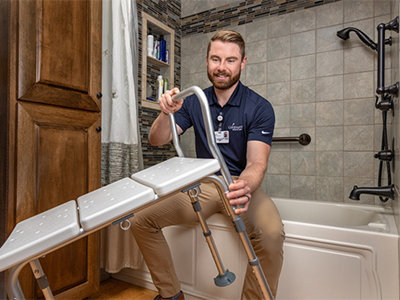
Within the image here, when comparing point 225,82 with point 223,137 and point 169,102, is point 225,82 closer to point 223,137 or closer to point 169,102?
point 223,137

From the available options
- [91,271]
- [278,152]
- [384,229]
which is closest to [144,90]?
[278,152]

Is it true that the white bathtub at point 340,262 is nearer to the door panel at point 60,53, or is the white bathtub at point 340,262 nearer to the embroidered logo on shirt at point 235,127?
the embroidered logo on shirt at point 235,127

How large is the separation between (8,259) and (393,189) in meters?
1.62

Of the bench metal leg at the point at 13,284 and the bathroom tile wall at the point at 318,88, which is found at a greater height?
the bathroom tile wall at the point at 318,88

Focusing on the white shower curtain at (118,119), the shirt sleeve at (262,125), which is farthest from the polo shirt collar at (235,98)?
the white shower curtain at (118,119)

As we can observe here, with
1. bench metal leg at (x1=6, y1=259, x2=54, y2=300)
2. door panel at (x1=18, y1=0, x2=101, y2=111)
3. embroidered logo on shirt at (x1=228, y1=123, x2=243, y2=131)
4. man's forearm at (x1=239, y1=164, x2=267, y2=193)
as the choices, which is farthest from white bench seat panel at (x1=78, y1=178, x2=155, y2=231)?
embroidered logo on shirt at (x1=228, y1=123, x2=243, y2=131)

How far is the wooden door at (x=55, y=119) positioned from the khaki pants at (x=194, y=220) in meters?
0.38

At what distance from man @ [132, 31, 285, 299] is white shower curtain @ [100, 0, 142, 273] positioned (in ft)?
1.21

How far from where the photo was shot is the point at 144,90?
2438 mm

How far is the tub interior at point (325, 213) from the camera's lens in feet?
5.88

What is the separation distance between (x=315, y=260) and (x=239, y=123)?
29.2 inches

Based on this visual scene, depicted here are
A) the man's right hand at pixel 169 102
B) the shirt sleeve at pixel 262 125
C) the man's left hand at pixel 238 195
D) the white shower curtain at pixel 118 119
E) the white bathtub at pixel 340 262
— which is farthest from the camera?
the white shower curtain at pixel 118 119

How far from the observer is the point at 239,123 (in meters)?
1.53

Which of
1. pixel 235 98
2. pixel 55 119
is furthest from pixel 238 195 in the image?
pixel 55 119
